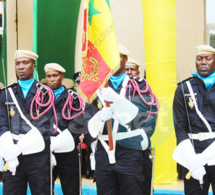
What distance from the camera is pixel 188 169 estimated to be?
4125 millimetres

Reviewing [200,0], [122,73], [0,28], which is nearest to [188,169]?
[122,73]

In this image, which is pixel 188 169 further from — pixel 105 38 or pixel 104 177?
Result: pixel 105 38

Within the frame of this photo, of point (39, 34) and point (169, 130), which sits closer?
point (169, 130)

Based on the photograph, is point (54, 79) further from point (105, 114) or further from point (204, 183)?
point (204, 183)

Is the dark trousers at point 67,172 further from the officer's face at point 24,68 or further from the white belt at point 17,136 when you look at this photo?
the officer's face at point 24,68

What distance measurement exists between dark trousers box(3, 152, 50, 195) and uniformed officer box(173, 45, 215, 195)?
1.29 metres

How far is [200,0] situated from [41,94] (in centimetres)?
371

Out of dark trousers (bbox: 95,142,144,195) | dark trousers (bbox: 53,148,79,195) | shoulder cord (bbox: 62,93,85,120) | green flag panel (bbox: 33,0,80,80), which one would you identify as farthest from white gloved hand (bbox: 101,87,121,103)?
green flag panel (bbox: 33,0,80,80)

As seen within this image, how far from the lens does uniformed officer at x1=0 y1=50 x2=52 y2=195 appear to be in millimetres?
4406

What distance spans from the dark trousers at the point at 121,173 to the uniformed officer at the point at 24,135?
0.60 metres

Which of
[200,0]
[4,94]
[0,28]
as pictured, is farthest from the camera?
[0,28]

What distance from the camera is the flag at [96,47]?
4.28m

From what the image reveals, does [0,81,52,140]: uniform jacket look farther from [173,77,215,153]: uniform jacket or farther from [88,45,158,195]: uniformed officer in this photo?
[173,77,215,153]: uniform jacket

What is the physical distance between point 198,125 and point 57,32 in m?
4.56
